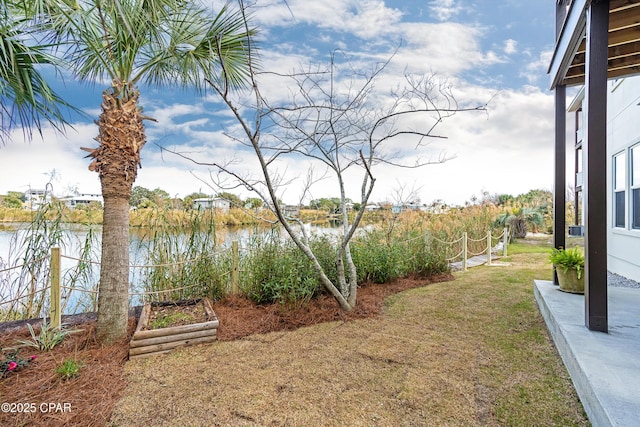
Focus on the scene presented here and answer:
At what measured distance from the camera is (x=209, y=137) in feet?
17.7

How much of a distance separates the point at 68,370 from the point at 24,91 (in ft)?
8.47

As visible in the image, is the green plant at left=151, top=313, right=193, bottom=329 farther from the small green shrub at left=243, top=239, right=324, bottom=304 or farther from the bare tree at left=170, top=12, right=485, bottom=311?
the bare tree at left=170, top=12, right=485, bottom=311

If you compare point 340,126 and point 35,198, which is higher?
point 340,126

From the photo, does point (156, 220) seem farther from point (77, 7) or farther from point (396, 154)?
point (396, 154)

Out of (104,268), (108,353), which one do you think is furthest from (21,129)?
(108,353)

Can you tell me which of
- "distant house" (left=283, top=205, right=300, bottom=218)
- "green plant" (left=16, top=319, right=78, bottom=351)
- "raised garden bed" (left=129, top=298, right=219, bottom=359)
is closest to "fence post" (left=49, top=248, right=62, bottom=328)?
"green plant" (left=16, top=319, right=78, bottom=351)

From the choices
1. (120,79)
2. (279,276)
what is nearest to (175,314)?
(279,276)

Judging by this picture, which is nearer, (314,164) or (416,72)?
(416,72)

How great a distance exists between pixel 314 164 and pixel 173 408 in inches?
126

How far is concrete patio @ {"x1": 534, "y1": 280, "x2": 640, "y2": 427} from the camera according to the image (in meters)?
1.67

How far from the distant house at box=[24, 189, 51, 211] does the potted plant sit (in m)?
6.42

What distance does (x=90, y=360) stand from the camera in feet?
8.66

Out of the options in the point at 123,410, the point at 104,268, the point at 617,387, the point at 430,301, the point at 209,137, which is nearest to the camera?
the point at 617,387

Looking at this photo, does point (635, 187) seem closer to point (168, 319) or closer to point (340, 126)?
point (340, 126)
